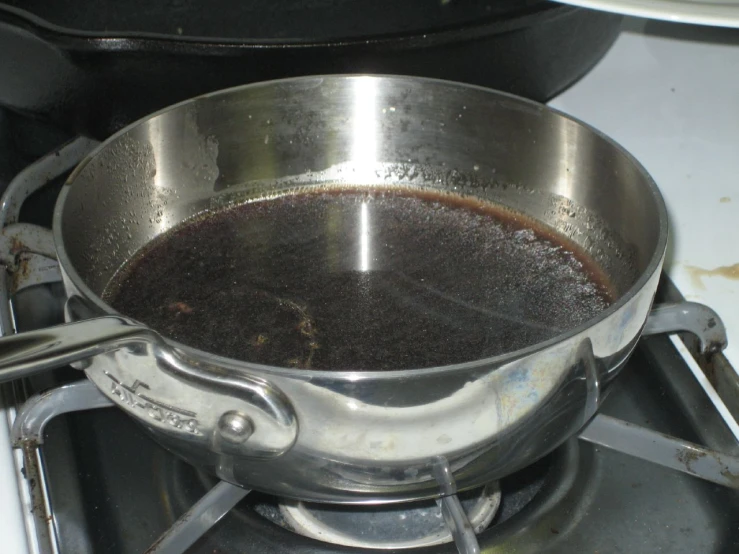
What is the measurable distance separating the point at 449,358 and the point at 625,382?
12 centimetres

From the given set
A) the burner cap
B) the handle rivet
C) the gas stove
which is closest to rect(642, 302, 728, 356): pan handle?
the gas stove

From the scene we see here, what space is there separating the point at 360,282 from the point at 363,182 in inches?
5.6

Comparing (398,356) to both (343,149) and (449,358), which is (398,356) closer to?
(449,358)

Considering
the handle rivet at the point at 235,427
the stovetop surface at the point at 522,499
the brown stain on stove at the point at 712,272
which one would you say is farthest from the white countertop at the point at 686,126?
the handle rivet at the point at 235,427

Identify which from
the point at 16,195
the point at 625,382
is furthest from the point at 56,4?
the point at 625,382

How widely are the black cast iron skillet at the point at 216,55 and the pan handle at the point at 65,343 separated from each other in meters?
0.31

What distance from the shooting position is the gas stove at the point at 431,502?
444 mm

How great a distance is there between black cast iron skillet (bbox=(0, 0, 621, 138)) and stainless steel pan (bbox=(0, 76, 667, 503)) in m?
0.02

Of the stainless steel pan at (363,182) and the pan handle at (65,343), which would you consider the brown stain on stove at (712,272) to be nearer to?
the stainless steel pan at (363,182)

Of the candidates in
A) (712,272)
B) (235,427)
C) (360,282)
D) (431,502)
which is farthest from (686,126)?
(235,427)

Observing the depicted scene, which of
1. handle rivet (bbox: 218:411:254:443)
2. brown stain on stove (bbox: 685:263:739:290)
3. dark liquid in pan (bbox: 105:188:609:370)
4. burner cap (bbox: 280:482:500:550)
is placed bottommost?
burner cap (bbox: 280:482:500:550)

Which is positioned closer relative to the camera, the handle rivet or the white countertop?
the handle rivet

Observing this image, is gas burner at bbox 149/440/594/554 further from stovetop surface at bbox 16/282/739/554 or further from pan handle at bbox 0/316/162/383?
pan handle at bbox 0/316/162/383

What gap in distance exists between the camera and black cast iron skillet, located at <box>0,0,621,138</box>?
606mm
